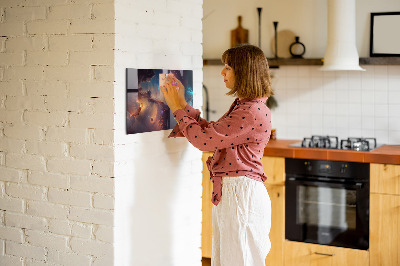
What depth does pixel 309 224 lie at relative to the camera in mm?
4242

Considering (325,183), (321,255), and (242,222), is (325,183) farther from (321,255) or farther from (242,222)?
(242,222)

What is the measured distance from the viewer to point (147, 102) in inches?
111

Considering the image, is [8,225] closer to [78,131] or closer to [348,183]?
[78,131]

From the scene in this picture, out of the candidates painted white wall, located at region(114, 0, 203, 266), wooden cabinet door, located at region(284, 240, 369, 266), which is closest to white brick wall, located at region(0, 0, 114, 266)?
painted white wall, located at region(114, 0, 203, 266)

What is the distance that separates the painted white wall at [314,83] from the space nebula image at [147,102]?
197cm

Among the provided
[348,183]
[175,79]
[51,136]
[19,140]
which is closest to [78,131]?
[51,136]

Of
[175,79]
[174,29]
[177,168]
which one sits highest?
[174,29]

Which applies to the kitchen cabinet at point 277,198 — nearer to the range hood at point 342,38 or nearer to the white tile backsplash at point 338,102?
the white tile backsplash at point 338,102

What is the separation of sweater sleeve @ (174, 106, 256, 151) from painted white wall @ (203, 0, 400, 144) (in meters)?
2.16

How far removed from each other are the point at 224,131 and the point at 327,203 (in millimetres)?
1747

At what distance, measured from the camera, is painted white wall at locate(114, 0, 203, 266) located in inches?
105

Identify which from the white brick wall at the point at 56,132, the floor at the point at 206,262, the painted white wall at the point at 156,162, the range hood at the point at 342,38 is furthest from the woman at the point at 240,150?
the floor at the point at 206,262

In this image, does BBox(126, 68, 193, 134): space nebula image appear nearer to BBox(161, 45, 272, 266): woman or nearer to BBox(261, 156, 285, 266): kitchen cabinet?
BBox(161, 45, 272, 266): woman

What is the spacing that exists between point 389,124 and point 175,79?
2251 millimetres
